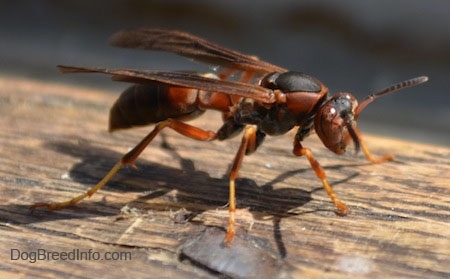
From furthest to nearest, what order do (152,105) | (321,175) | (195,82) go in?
1. (152,105)
2. (195,82)
3. (321,175)

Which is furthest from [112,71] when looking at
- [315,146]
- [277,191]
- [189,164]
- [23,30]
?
[23,30]

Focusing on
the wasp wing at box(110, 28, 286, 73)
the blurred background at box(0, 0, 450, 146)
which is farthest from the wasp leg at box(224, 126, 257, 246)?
the blurred background at box(0, 0, 450, 146)

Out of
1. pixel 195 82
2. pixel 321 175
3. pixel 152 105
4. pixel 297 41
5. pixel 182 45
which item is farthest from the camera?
pixel 297 41

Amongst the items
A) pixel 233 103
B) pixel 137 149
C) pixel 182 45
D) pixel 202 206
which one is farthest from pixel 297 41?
pixel 202 206

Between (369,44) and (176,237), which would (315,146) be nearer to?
(176,237)

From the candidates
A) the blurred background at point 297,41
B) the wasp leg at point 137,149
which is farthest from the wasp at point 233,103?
the blurred background at point 297,41

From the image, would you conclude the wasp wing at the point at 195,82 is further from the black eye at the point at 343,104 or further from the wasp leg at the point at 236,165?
the black eye at the point at 343,104

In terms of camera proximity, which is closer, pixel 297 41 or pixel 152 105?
pixel 152 105

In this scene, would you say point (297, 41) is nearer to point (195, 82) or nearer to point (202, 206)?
point (195, 82)
